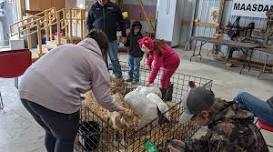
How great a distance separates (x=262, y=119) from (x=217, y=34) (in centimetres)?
466

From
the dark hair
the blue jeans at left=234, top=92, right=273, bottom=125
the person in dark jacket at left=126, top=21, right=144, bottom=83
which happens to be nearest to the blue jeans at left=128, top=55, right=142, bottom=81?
the person in dark jacket at left=126, top=21, right=144, bottom=83

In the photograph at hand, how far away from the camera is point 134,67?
12.7 ft

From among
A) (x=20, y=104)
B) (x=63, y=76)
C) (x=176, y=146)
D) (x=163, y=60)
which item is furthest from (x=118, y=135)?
(x=20, y=104)

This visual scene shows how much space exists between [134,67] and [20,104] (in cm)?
166

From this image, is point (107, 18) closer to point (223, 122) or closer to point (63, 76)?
point (63, 76)

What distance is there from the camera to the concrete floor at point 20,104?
7.35 ft

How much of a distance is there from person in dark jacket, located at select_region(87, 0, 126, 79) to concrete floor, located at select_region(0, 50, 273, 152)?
56.3 inches

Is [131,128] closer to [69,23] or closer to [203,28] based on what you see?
[69,23]

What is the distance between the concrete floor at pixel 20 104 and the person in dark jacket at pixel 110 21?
4.69 ft

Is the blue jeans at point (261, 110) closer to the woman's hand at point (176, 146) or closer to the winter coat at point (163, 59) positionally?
the woman's hand at point (176, 146)

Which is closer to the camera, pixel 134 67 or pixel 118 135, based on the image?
pixel 118 135

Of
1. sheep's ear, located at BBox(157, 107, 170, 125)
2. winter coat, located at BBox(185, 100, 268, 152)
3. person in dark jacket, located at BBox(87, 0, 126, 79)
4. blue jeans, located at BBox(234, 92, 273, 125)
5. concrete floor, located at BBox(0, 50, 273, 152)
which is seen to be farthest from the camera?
person in dark jacket, located at BBox(87, 0, 126, 79)

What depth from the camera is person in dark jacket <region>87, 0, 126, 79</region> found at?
3727 mm

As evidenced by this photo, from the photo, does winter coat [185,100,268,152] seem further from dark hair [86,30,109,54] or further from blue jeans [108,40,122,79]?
blue jeans [108,40,122,79]
